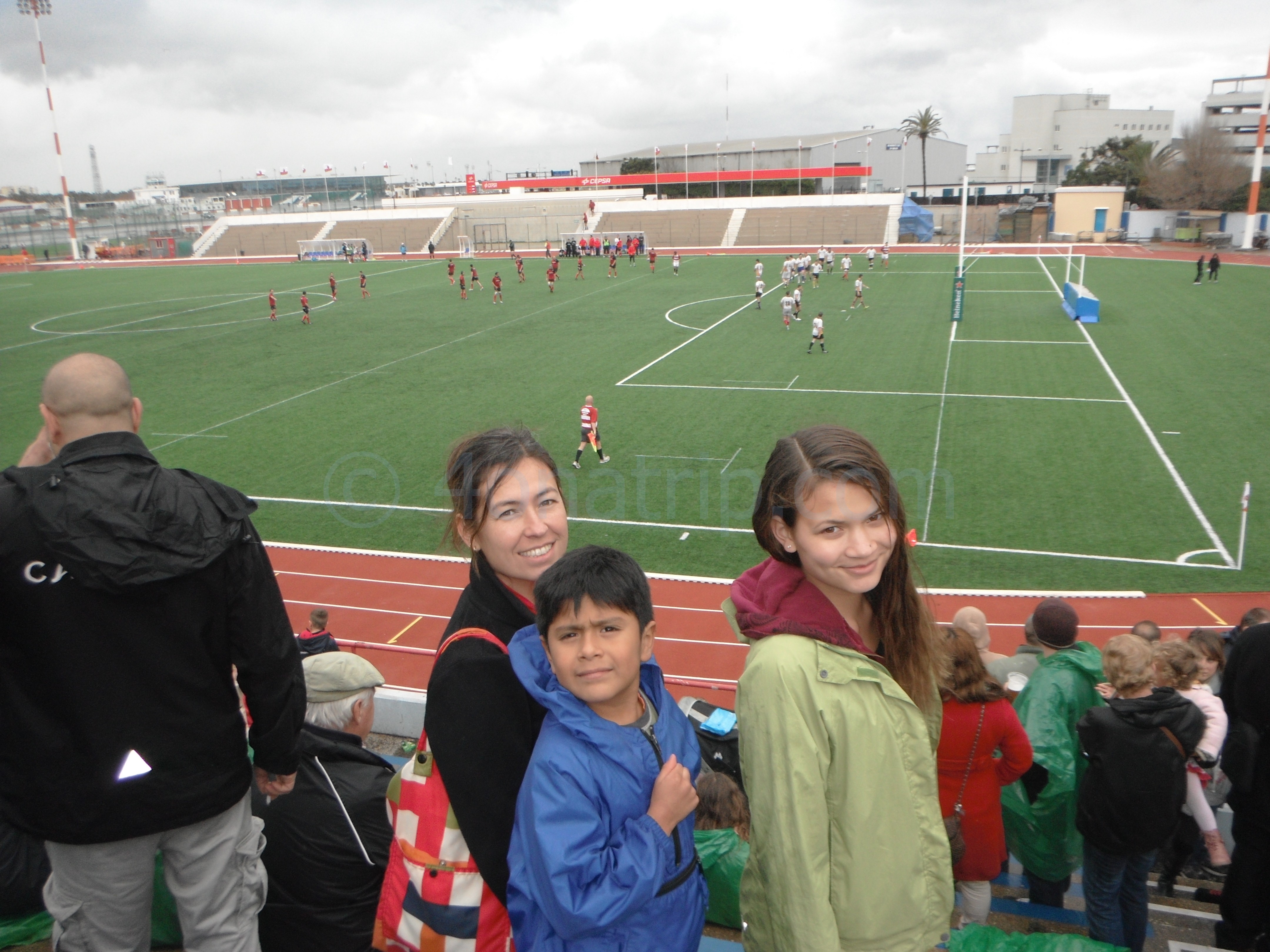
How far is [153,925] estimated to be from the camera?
11.4ft

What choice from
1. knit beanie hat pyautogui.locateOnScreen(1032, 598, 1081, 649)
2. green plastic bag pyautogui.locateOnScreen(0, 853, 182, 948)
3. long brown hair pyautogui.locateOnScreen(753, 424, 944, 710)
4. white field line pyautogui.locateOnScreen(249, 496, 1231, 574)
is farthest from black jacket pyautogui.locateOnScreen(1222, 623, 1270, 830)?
white field line pyautogui.locateOnScreen(249, 496, 1231, 574)

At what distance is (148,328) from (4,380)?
9.94 meters

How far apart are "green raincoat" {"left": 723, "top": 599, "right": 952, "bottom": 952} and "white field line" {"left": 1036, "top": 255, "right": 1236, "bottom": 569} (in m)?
12.0

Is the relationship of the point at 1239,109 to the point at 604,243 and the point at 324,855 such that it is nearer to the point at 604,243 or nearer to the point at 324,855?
the point at 604,243

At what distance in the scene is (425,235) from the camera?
7544cm

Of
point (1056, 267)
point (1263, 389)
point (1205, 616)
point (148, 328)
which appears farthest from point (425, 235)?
point (1205, 616)

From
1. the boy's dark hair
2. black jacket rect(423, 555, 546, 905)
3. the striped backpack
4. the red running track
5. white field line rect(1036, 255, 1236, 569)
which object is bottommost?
the red running track

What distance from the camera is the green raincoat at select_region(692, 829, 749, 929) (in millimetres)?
3725

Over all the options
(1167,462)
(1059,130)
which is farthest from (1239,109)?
(1167,462)

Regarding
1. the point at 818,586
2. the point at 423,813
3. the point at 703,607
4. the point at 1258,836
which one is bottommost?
the point at 703,607

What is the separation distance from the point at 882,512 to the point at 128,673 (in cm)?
229

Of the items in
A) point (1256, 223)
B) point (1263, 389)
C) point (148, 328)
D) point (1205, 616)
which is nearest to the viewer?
point (1205, 616)

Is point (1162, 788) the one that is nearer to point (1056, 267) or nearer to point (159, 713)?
point (159, 713)

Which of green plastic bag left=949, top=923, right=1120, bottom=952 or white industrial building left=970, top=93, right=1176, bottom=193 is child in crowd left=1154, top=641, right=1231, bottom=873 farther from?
white industrial building left=970, top=93, right=1176, bottom=193
